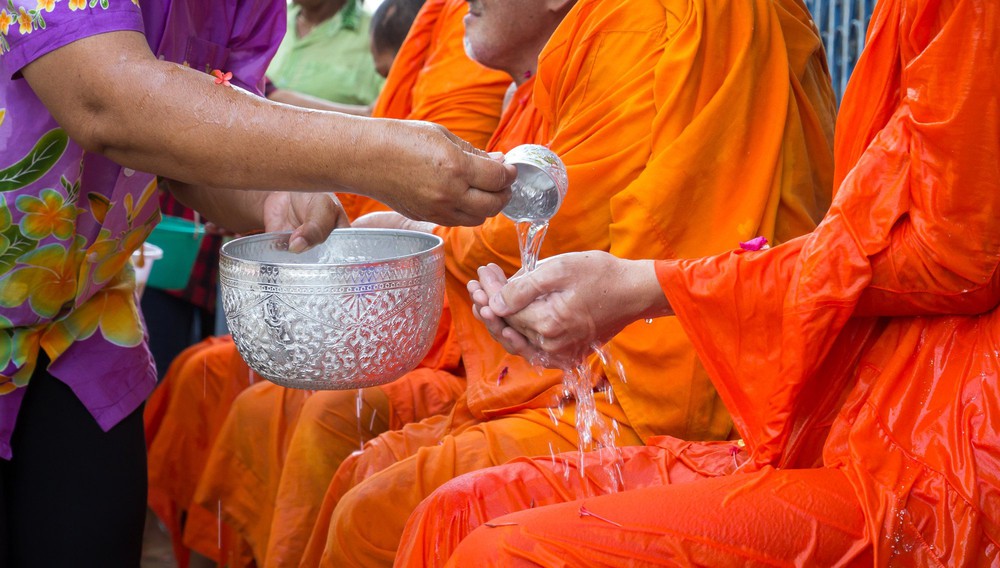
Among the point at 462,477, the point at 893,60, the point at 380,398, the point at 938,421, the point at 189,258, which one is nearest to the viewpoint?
the point at 938,421

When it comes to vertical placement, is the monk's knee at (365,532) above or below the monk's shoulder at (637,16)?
below

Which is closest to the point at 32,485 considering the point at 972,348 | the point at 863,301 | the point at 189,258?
the point at 863,301

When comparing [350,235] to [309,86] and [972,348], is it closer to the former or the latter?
[972,348]

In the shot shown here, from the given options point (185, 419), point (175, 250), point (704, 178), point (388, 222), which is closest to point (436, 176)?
point (704, 178)

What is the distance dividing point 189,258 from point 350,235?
1852mm

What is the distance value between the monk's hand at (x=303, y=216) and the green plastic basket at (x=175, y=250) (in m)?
1.76

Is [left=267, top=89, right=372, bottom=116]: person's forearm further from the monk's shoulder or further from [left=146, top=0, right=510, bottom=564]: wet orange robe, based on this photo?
the monk's shoulder

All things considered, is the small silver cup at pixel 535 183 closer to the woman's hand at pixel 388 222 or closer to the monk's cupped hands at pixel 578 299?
the monk's cupped hands at pixel 578 299

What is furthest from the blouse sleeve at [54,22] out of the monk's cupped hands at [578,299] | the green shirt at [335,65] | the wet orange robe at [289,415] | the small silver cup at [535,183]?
the green shirt at [335,65]

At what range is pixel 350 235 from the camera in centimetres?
201

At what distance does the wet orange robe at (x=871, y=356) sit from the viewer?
4.62 feet

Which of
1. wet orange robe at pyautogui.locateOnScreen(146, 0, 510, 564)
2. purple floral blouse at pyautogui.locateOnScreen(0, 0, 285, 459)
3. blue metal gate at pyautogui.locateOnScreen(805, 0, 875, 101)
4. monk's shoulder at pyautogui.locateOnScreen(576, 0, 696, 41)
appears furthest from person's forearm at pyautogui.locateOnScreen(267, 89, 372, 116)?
purple floral blouse at pyautogui.locateOnScreen(0, 0, 285, 459)

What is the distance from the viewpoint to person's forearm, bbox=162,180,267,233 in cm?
200

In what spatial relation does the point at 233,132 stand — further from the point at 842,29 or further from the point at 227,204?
the point at 842,29
